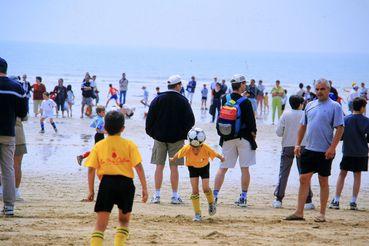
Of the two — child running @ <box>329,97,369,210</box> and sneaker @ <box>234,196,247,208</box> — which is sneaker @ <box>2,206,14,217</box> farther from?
child running @ <box>329,97,369,210</box>

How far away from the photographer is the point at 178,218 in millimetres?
9984

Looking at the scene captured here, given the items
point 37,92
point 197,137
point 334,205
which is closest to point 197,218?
point 197,137

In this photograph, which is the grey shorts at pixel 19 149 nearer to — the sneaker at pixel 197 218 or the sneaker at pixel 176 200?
the sneaker at pixel 176 200

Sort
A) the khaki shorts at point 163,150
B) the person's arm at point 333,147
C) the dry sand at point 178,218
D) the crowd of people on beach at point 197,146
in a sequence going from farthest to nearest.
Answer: the khaki shorts at point 163,150, the person's arm at point 333,147, the dry sand at point 178,218, the crowd of people on beach at point 197,146

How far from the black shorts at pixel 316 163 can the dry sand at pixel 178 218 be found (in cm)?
65

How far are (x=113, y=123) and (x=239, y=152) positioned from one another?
4.49 m

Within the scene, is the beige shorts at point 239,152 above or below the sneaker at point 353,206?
above

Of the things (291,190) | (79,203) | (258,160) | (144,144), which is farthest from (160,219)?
(144,144)

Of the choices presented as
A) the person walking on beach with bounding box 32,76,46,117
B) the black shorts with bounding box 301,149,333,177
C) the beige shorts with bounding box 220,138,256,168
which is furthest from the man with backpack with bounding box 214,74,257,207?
the person walking on beach with bounding box 32,76,46,117

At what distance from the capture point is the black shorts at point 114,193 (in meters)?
7.34

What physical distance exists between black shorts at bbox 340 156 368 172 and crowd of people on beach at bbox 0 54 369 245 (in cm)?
1

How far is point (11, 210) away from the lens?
9766 mm

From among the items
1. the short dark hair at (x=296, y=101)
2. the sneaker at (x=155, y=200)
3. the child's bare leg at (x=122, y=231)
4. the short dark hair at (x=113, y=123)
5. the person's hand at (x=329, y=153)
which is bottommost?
the sneaker at (x=155, y=200)

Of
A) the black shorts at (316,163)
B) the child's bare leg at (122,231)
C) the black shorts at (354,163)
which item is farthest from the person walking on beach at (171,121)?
the child's bare leg at (122,231)
